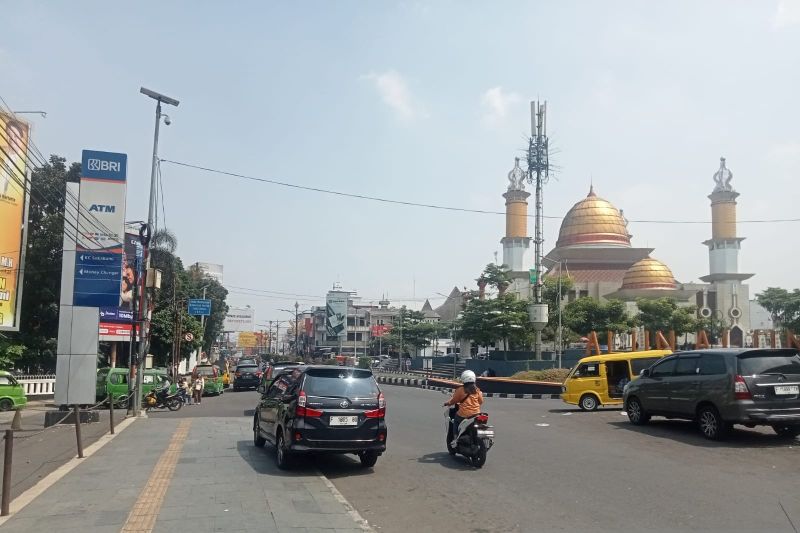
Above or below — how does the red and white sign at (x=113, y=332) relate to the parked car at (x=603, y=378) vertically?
above

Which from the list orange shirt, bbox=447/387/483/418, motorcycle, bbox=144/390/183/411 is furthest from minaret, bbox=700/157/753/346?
orange shirt, bbox=447/387/483/418

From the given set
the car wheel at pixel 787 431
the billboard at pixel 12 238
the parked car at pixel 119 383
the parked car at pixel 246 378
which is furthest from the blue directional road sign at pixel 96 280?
the car wheel at pixel 787 431

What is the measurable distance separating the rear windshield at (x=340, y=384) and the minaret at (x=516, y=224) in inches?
2435

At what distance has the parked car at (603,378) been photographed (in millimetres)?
19969

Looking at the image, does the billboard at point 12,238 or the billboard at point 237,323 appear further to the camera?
the billboard at point 237,323

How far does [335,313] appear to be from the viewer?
7544 centimetres

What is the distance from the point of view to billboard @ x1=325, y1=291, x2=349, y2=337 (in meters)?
74.6

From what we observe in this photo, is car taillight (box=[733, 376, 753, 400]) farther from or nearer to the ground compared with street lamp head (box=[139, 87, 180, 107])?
nearer to the ground

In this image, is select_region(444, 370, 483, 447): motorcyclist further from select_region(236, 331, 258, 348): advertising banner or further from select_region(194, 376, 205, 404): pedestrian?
select_region(236, 331, 258, 348): advertising banner

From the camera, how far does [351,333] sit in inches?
4048

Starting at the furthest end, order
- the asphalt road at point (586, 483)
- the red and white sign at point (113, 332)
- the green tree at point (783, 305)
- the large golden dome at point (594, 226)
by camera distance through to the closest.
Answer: the large golden dome at point (594, 226), the green tree at point (783, 305), the red and white sign at point (113, 332), the asphalt road at point (586, 483)

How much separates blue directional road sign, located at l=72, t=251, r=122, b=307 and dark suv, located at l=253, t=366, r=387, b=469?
1193cm

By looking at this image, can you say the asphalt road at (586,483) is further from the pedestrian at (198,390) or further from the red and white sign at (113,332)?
the red and white sign at (113,332)

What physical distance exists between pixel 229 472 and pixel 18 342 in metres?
25.2
